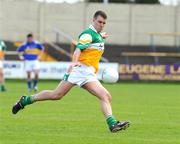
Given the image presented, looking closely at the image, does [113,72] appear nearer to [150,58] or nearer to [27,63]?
[27,63]

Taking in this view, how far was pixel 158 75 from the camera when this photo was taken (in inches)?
1693

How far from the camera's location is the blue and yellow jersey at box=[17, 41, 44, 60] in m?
31.7

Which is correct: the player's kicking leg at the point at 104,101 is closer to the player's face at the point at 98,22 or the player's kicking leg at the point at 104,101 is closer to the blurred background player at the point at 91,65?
the blurred background player at the point at 91,65

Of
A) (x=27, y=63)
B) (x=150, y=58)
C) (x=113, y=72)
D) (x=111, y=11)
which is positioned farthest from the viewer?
(x=111, y=11)

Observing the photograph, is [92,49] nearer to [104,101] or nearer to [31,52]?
[104,101]

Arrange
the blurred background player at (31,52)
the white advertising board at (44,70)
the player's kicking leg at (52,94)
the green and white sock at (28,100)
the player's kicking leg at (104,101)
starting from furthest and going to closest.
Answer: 1. the white advertising board at (44,70)
2. the blurred background player at (31,52)
3. the green and white sock at (28,100)
4. the player's kicking leg at (52,94)
5. the player's kicking leg at (104,101)

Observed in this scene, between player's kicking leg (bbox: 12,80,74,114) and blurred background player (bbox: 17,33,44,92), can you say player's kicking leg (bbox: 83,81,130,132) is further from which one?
blurred background player (bbox: 17,33,44,92)

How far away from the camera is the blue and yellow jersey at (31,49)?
104 ft

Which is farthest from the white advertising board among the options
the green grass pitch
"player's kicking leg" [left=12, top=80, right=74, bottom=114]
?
"player's kicking leg" [left=12, top=80, right=74, bottom=114]

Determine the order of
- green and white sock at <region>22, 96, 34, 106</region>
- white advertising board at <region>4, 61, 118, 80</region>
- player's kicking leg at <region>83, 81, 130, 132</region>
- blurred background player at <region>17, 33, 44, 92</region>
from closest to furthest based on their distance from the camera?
1. player's kicking leg at <region>83, 81, 130, 132</region>
2. green and white sock at <region>22, 96, 34, 106</region>
3. blurred background player at <region>17, 33, 44, 92</region>
4. white advertising board at <region>4, 61, 118, 80</region>

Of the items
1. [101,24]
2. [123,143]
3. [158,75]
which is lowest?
[158,75]

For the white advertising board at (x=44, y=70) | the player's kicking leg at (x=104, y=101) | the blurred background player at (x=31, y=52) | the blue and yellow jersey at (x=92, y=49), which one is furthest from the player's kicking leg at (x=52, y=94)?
the white advertising board at (x=44, y=70)

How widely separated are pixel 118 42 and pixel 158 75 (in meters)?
11.7

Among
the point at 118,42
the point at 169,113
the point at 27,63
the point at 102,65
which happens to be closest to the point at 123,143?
the point at 169,113
